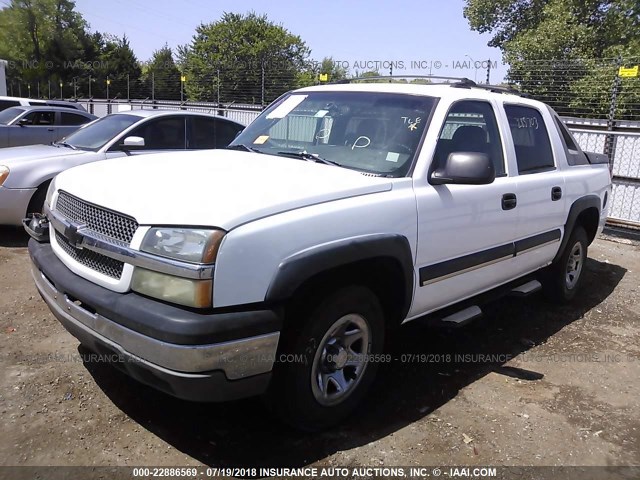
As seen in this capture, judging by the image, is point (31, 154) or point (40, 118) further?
point (40, 118)

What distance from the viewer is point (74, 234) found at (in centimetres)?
291

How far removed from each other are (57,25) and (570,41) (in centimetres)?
4392

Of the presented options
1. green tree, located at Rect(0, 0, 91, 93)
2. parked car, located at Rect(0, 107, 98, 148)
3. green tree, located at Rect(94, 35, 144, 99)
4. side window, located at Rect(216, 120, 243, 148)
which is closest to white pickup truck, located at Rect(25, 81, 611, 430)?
side window, located at Rect(216, 120, 243, 148)

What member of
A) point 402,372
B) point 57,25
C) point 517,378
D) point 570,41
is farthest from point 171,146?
point 57,25

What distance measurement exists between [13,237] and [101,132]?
66.9 inches

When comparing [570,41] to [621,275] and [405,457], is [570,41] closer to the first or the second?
[621,275]

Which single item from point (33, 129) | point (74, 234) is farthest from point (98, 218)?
point (33, 129)

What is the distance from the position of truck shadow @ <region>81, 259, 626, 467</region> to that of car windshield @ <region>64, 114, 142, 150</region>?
13.4ft

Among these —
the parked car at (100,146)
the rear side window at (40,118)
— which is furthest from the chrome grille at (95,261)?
the rear side window at (40,118)

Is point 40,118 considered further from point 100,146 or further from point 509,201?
point 509,201

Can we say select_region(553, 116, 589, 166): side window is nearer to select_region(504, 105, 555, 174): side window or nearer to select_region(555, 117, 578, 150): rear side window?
select_region(555, 117, 578, 150): rear side window

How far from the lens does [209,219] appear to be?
8.04 feet

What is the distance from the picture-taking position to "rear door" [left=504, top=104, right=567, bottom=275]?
13.8 feet

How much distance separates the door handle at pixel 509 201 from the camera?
12.8ft
